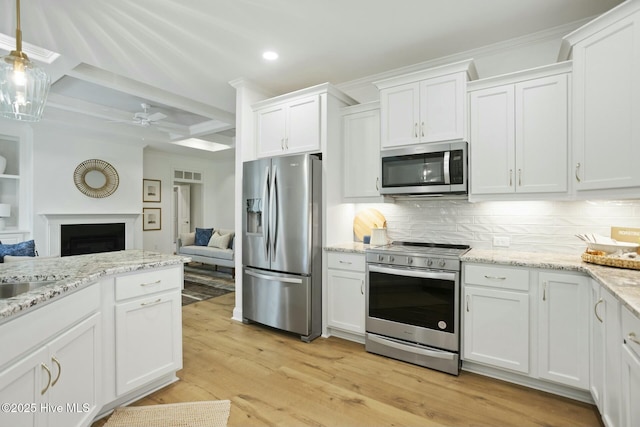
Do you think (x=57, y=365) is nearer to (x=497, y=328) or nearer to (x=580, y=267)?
(x=497, y=328)

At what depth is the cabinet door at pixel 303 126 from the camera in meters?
3.25

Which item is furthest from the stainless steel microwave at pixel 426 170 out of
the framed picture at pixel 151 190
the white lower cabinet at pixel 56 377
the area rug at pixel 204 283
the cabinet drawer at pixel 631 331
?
the framed picture at pixel 151 190

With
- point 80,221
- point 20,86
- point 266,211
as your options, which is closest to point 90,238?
point 80,221

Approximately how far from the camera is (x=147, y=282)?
209cm

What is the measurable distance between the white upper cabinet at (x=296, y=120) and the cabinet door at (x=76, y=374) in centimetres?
229

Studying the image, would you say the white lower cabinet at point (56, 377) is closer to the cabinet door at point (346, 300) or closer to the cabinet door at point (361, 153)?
the cabinet door at point (346, 300)

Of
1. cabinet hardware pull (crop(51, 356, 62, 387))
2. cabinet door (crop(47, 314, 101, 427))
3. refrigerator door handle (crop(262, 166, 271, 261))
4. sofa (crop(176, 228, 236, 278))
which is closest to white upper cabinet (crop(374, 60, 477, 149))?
refrigerator door handle (crop(262, 166, 271, 261))

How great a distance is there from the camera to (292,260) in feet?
10.4

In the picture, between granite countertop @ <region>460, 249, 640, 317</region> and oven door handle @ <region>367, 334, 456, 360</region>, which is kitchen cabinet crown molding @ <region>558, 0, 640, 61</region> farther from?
oven door handle @ <region>367, 334, 456, 360</region>

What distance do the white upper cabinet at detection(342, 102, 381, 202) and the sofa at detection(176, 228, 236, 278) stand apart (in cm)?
359

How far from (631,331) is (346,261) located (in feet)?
6.69

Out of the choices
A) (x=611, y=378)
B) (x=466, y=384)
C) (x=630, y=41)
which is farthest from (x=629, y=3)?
(x=466, y=384)

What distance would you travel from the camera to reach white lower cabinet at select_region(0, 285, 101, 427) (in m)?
1.17

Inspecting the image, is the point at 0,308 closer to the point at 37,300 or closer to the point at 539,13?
the point at 37,300
